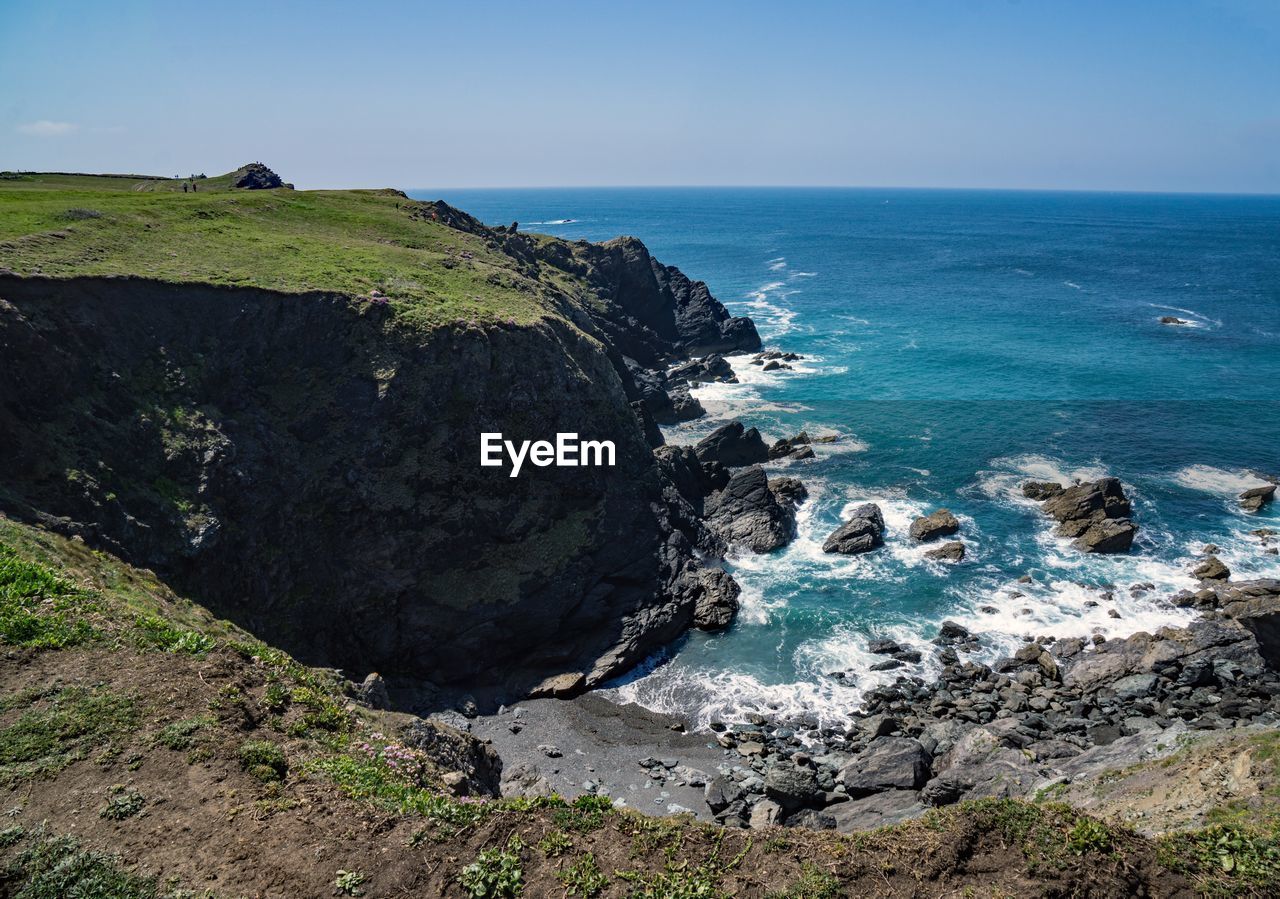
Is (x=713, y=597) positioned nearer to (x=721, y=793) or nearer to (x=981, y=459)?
(x=721, y=793)

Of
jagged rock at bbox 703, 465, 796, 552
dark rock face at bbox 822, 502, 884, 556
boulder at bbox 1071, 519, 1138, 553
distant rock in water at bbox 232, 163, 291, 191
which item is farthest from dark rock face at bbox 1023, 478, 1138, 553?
distant rock in water at bbox 232, 163, 291, 191

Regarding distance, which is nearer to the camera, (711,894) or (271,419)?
(711,894)

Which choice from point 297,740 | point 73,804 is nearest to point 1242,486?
point 297,740

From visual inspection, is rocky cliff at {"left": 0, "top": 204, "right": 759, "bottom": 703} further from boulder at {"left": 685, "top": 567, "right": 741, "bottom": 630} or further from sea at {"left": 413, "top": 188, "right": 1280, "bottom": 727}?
sea at {"left": 413, "top": 188, "right": 1280, "bottom": 727}

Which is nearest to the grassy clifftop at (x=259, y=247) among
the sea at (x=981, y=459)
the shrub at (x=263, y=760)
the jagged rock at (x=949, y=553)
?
the sea at (x=981, y=459)

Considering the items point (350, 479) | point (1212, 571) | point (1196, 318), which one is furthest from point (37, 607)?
point (1196, 318)

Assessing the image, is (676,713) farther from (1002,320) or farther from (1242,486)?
(1002,320)
